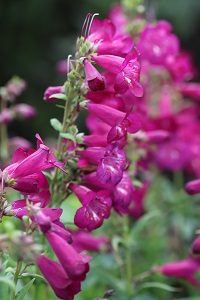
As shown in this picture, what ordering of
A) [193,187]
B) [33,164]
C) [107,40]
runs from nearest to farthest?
[33,164] → [107,40] → [193,187]

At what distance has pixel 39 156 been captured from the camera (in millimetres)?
1432

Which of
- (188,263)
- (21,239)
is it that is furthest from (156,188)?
(21,239)

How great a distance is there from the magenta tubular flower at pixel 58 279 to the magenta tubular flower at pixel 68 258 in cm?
2

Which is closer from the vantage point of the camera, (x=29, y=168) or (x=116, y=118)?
(x=29, y=168)

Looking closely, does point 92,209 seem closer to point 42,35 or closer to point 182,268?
point 182,268

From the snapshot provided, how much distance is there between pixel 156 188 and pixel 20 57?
275cm

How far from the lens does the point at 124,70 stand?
1.52m

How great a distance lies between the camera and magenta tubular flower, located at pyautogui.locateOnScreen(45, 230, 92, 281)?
4.32 ft

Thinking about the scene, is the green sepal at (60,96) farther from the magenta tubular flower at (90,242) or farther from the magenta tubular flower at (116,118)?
the magenta tubular flower at (90,242)

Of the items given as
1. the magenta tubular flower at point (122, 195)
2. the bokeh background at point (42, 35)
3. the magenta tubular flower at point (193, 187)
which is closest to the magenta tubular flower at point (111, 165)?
the magenta tubular flower at point (122, 195)

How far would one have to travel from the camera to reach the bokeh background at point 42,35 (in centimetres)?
513

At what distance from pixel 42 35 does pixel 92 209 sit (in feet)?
13.4

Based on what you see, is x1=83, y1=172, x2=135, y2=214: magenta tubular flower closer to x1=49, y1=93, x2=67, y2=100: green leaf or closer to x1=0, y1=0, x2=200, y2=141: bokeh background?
x1=49, y1=93, x2=67, y2=100: green leaf

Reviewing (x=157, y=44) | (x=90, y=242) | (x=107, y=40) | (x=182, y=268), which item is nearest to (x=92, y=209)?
(x=107, y=40)
